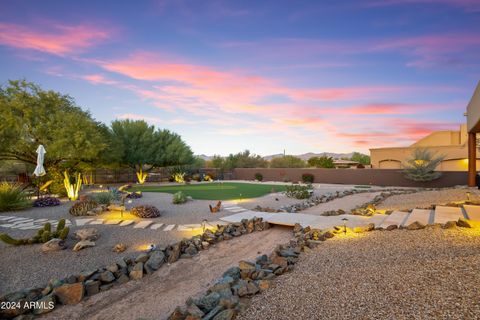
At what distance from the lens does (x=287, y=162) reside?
3316 centimetres

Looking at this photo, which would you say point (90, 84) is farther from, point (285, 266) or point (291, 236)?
point (285, 266)

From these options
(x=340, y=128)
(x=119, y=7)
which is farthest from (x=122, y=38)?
(x=340, y=128)

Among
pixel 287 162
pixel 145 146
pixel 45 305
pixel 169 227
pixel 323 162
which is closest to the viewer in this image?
pixel 45 305

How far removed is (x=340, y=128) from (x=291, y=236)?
19692 millimetres

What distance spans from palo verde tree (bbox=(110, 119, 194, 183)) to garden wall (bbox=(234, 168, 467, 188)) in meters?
7.71

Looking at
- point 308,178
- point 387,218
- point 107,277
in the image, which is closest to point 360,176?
point 308,178

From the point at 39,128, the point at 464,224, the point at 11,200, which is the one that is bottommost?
the point at 11,200

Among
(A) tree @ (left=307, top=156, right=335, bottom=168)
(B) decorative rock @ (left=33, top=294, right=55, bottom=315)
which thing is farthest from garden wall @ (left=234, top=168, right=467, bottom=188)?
(B) decorative rock @ (left=33, top=294, right=55, bottom=315)

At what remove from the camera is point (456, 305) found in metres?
2.13

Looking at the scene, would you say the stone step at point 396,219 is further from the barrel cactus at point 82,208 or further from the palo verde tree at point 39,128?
the palo verde tree at point 39,128

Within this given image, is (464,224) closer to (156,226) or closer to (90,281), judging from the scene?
(90,281)

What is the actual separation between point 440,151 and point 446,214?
65.7ft

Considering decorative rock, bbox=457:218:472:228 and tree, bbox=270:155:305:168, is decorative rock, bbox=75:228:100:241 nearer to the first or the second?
decorative rock, bbox=457:218:472:228

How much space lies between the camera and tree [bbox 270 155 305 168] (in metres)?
32.4
